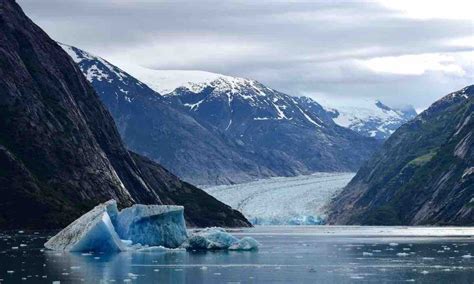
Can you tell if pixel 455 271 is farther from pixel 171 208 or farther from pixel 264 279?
pixel 171 208

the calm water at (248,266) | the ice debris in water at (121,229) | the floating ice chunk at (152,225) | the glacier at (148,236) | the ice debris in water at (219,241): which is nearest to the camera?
the calm water at (248,266)

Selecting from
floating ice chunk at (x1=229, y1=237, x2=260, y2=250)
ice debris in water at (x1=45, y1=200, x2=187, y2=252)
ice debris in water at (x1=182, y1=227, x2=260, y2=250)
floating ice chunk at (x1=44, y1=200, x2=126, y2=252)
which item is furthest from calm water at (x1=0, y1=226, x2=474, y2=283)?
ice debris in water at (x1=45, y1=200, x2=187, y2=252)

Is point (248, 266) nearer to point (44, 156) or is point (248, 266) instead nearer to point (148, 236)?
point (148, 236)

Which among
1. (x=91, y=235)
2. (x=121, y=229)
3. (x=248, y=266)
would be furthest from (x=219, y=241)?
(x=248, y=266)

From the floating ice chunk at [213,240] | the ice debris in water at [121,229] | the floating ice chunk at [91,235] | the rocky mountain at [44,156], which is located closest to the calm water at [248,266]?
the floating ice chunk at [91,235]

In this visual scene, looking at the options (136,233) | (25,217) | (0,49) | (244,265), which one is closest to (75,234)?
(136,233)

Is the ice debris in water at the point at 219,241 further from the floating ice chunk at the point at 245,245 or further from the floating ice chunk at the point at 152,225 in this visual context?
the floating ice chunk at the point at 152,225

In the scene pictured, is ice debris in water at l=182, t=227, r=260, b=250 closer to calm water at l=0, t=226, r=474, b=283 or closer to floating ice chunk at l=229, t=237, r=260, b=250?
floating ice chunk at l=229, t=237, r=260, b=250
